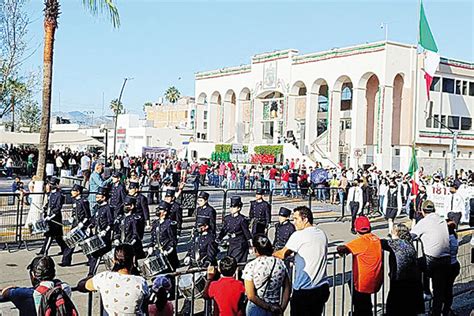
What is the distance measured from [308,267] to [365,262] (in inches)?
36.0

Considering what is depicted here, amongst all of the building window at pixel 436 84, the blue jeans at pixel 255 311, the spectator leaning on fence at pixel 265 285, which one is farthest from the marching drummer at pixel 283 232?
the building window at pixel 436 84

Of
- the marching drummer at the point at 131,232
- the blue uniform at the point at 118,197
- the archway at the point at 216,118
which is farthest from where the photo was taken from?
the archway at the point at 216,118

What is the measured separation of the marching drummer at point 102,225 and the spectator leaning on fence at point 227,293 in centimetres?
475

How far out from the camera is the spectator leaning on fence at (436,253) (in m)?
8.14

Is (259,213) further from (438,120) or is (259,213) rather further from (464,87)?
(464,87)

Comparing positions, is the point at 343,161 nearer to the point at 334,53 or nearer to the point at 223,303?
the point at 334,53

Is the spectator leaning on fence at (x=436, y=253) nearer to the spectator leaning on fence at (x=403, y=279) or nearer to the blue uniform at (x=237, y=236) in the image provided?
the spectator leaning on fence at (x=403, y=279)

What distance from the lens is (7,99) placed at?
3225 cm

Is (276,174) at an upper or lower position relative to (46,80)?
lower

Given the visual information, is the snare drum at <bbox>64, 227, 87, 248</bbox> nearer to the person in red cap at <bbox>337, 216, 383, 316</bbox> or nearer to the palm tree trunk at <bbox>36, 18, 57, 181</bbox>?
the palm tree trunk at <bbox>36, 18, 57, 181</bbox>

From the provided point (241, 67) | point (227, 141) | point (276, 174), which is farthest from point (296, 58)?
point (276, 174)

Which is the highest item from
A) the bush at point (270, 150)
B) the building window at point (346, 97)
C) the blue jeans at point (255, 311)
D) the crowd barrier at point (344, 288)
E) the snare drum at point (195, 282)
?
the building window at point (346, 97)

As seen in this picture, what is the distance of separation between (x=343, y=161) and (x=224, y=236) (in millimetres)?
39650

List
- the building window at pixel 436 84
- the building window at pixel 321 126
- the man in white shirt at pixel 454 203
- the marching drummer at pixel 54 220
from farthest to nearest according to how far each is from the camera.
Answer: the building window at pixel 321 126, the building window at pixel 436 84, the man in white shirt at pixel 454 203, the marching drummer at pixel 54 220
